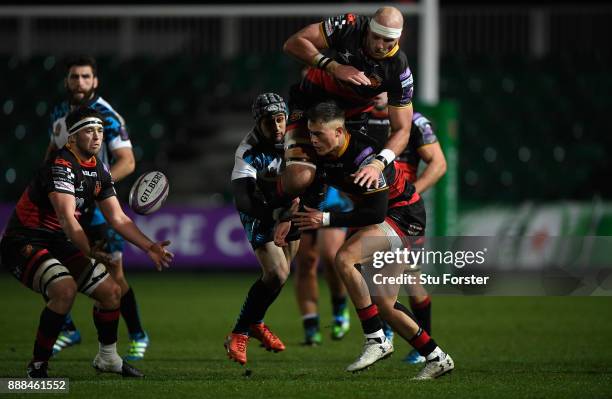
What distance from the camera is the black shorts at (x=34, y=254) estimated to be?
25.4 ft

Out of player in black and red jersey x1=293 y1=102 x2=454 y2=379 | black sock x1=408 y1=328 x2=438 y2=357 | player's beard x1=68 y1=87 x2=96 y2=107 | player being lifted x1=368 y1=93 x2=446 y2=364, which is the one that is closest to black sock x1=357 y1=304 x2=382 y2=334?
player in black and red jersey x1=293 y1=102 x2=454 y2=379

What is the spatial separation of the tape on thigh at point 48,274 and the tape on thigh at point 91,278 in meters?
0.12

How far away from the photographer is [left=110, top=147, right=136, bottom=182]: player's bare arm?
371 inches

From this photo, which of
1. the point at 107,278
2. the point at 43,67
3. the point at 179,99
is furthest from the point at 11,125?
the point at 107,278

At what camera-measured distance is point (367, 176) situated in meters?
7.46

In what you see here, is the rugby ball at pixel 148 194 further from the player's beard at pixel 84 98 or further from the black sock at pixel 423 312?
the black sock at pixel 423 312

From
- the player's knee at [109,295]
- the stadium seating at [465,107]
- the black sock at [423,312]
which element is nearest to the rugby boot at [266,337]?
the player's knee at [109,295]

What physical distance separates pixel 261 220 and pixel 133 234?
116 cm

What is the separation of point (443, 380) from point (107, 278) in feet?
8.08

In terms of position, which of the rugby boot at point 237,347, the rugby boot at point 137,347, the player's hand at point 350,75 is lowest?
the rugby boot at point 137,347

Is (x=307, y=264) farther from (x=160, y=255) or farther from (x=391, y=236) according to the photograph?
(x=160, y=255)

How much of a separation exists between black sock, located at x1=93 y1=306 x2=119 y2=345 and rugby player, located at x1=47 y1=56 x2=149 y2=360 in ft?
4.37

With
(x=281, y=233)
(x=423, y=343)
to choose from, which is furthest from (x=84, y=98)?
(x=423, y=343)

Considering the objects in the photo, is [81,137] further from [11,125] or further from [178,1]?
[178,1]
